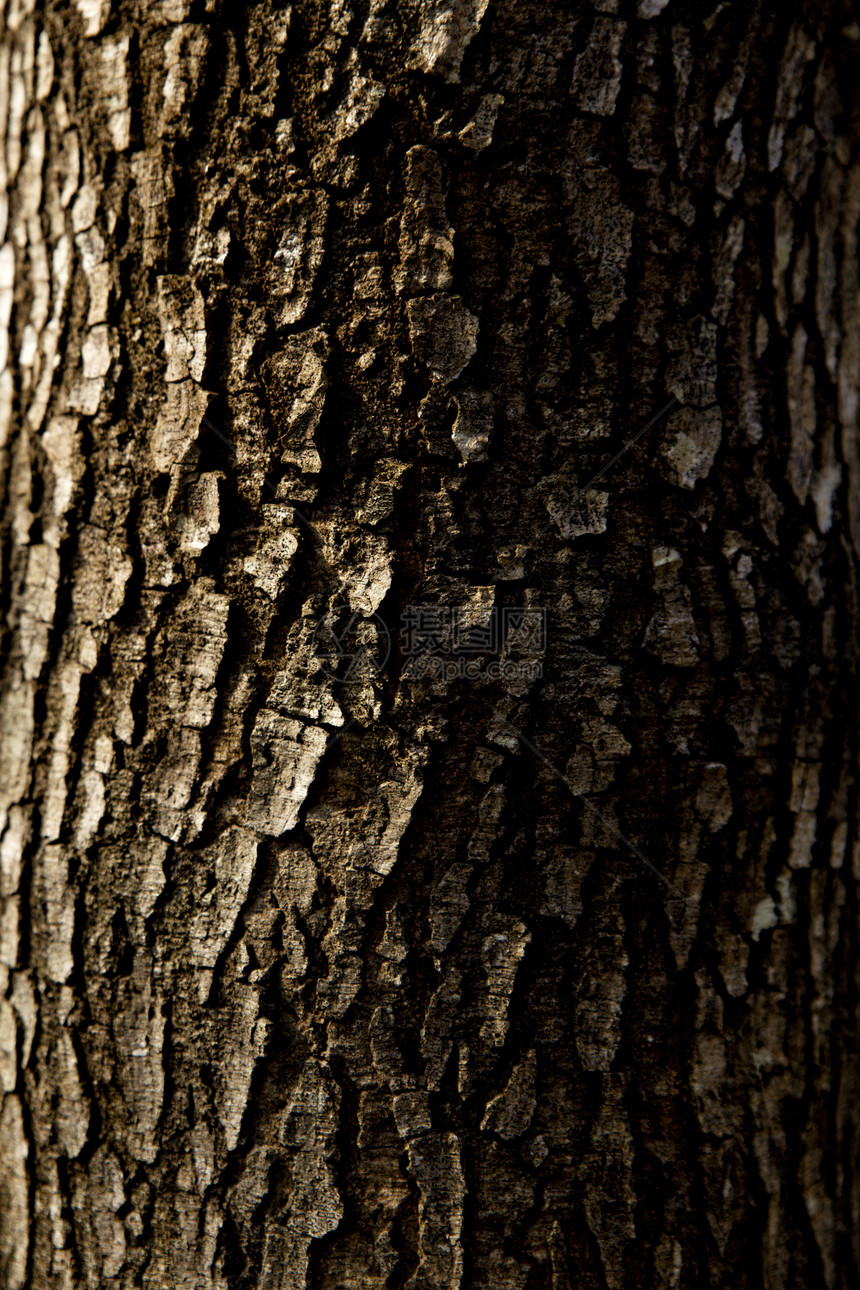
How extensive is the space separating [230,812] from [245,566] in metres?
0.37

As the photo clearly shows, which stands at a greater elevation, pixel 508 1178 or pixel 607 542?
pixel 607 542

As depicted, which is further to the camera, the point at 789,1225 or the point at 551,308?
the point at 789,1225

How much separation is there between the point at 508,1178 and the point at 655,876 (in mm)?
494

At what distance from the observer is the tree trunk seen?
112cm

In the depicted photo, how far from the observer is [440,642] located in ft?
3.73

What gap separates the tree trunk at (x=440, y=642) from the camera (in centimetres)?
112

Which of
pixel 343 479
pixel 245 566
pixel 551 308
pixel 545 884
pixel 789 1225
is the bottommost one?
pixel 789 1225

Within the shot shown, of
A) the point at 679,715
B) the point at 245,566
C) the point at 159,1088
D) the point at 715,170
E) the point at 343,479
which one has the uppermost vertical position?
the point at 715,170

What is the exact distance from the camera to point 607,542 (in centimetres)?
116

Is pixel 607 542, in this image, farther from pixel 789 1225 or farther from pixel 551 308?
Answer: pixel 789 1225

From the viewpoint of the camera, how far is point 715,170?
1177mm

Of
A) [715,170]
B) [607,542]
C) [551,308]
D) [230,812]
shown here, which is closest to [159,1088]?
[230,812]

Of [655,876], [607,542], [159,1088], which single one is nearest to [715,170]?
[607,542]

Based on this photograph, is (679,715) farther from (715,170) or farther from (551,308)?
(715,170)
